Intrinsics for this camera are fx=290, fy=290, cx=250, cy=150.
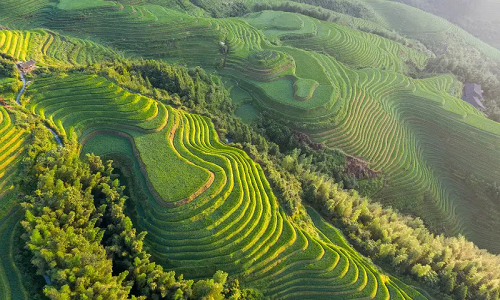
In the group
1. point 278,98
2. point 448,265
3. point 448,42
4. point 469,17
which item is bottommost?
point 448,265

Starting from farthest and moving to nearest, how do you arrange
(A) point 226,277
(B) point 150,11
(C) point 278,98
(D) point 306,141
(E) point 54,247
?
(B) point 150,11, (C) point 278,98, (D) point 306,141, (A) point 226,277, (E) point 54,247

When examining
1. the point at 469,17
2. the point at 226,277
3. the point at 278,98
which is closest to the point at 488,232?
the point at 278,98

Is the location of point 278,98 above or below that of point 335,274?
above

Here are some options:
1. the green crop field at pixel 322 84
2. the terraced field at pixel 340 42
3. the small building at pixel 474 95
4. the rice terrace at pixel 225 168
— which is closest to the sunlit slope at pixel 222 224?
the rice terrace at pixel 225 168

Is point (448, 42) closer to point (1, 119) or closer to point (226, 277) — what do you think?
point (226, 277)

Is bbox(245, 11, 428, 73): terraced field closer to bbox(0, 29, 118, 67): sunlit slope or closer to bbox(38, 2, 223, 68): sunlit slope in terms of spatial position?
bbox(38, 2, 223, 68): sunlit slope

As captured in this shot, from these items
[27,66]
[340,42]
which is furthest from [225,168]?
[340,42]
